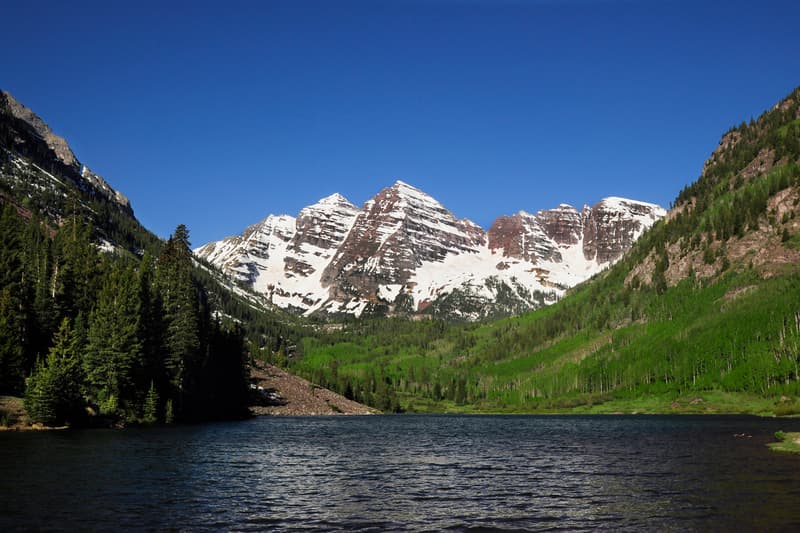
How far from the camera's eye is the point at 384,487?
5453cm

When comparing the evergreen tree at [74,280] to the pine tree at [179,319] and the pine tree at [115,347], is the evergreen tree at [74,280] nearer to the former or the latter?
the pine tree at [115,347]

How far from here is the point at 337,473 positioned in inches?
2517

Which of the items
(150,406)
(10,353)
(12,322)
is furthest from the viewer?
(150,406)

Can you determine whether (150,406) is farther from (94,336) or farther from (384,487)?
(384,487)

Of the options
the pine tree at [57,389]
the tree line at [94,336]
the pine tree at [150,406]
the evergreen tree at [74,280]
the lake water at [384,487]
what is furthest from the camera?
the evergreen tree at [74,280]

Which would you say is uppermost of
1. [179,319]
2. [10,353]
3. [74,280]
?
[74,280]

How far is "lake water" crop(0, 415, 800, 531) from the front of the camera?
3916cm

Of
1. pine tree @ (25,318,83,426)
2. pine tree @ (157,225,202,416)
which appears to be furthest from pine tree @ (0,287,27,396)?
pine tree @ (157,225,202,416)

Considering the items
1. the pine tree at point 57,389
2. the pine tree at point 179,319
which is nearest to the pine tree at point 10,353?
the pine tree at point 57,389

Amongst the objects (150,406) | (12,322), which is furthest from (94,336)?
(150,406)

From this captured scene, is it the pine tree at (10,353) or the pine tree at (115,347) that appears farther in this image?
the pine tree at (115,347)

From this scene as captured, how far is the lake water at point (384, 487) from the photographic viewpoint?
128 ft

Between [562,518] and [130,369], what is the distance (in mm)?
96758

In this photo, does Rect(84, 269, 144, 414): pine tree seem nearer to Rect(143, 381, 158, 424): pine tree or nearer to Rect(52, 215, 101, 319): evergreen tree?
Rect(143, 381, 158, 424): pine tree
